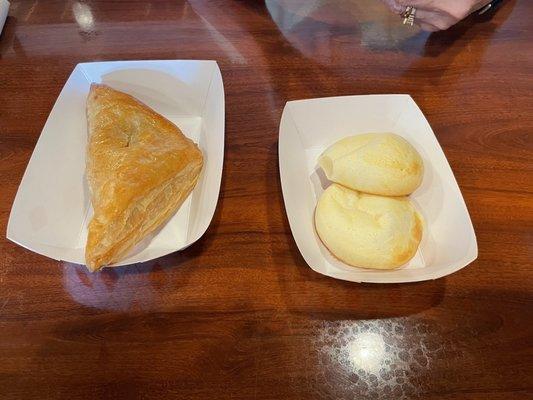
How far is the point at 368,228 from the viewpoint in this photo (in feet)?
2.14

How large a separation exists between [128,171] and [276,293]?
335 mm

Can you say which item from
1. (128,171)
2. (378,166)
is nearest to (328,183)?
(378,166)

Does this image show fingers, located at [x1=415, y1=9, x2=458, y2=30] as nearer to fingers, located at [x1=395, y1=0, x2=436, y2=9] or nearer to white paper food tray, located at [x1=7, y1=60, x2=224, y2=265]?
fingers, located at [x1=395, y1=0, x2=436, y2=9]

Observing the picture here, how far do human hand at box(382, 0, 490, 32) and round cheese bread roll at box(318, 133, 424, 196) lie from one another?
1.31 feet

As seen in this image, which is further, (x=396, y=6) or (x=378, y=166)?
(x=396, y=6)

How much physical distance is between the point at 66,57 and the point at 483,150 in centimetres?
102

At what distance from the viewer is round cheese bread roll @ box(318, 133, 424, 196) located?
705 millimetres

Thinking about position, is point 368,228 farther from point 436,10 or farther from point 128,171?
point 436,10

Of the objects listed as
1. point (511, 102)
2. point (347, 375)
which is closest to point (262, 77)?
point (511, 102)

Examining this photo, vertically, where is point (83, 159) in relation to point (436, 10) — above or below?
below

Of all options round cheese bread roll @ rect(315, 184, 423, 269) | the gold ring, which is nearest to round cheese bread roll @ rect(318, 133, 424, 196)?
round cheese bread roll @ rect(315, 184, 423, 269)

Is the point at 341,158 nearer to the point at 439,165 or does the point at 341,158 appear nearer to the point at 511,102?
the point at 439,165

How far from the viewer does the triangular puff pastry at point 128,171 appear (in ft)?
2.20

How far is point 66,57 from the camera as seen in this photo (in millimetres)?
1020
